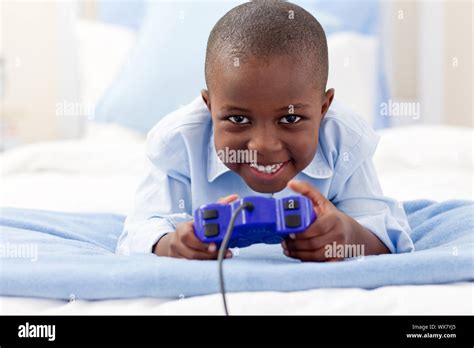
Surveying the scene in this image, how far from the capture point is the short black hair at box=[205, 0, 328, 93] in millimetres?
1108

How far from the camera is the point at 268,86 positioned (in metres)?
1.08

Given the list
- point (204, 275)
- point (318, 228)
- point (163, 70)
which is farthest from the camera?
point (163, 70)

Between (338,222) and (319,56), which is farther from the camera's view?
(319,56)

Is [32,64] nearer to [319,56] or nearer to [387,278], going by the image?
[319,56]

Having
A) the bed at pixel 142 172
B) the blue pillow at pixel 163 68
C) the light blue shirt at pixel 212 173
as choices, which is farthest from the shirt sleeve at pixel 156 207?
the blue pillow at pixel 163 68

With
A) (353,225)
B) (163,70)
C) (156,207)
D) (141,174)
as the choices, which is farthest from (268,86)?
(163,70)

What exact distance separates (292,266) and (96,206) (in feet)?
3.10

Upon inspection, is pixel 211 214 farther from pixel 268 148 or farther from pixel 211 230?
pixel 268 148

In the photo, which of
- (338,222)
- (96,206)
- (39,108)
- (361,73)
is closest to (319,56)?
(338,222)

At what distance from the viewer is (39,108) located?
3.58 metres

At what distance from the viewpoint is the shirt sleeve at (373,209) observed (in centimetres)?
119

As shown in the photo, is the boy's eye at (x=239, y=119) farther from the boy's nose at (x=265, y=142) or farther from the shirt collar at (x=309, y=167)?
the shirt collar at (x=309, y=167)

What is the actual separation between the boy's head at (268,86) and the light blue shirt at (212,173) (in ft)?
0.38

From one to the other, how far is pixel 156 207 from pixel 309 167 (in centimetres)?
28
